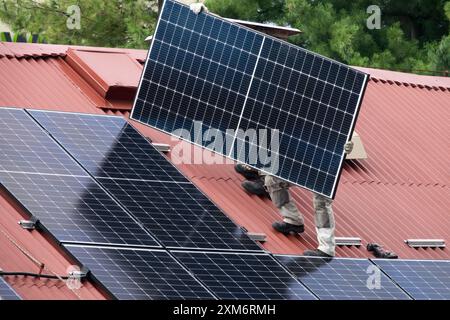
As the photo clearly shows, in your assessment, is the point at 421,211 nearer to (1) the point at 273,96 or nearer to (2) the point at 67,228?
(1) the point at 273,96

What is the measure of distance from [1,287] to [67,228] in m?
2.49

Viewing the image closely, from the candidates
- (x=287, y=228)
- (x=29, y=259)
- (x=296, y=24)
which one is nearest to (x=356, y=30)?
(x=296, y=24)

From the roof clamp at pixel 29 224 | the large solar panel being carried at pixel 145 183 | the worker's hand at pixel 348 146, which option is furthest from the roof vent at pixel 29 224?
the worker's hand at pixel 348 146

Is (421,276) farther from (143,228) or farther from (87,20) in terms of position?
(87,20)

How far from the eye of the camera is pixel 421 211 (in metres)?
33.2

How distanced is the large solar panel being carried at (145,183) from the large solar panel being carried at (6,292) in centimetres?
317

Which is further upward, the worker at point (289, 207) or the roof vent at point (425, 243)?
the worker at point (289, 207)

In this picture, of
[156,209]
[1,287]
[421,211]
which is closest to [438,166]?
[421,211]

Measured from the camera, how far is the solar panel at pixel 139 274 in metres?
27.2

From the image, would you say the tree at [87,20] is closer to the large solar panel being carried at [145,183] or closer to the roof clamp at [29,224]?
the large solar panel being carried at [145,183]

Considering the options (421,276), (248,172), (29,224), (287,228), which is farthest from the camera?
(248,172)

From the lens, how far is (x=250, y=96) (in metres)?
30.9

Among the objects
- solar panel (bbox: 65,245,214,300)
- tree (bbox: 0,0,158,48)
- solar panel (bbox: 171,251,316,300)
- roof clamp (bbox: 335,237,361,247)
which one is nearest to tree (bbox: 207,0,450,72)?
tree (bbox: 0,0,158,48)

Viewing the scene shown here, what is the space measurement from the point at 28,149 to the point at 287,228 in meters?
3.97
